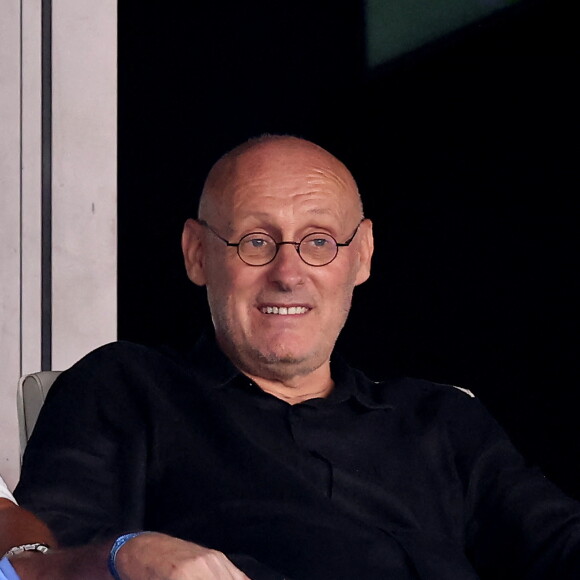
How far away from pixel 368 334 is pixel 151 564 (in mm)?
1379

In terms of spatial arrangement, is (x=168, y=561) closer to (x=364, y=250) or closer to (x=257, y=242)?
(x=257, y=242)

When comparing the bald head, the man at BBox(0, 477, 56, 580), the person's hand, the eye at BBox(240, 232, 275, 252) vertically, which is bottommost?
the man at BBox(0, 477, 56, 580)

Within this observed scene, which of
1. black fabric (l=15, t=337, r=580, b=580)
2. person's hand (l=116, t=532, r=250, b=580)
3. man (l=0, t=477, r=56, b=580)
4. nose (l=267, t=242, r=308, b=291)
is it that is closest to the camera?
person's hand (l=116, t=532, r=250, b=580)

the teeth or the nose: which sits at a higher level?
the nose

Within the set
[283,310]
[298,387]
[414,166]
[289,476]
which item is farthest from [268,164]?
[414,166]

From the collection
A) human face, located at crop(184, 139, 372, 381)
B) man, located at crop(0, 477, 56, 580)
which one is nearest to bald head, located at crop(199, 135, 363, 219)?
Result: human face, located at crop(184, 139, 372, 381)

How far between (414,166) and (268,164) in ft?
2.30

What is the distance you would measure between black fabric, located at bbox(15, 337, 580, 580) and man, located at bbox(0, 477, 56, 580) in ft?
0.17

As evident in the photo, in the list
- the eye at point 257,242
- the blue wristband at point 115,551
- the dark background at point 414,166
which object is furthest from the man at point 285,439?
the dark background at point 414,166

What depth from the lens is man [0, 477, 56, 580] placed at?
1.24 meters

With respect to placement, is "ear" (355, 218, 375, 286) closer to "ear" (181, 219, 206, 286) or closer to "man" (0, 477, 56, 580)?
"ear" (181, 219, 206, 286)

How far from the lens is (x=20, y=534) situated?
126cm

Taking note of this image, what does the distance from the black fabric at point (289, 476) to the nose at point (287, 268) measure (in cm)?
16

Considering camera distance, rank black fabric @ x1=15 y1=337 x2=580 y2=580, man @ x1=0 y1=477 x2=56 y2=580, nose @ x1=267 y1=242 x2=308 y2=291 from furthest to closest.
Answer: nose @ x1=267 y1=242 x2=308 y2=291, black fabric @ x1=15 y1=337 x2=580 y2=580, man @ x1=0 y1=477 x2=56 y2=580
